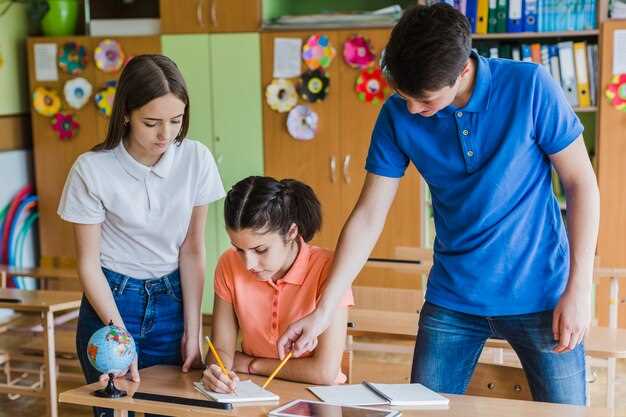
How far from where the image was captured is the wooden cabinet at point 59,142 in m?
4.99

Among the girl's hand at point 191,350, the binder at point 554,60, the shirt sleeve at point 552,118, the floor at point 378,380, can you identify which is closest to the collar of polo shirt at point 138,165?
the girl's hand at point 191,350

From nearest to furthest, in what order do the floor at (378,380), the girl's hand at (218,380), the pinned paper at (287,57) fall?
the girl's hand at (218,380), the floor at (378,380), the pinned paper at (287,57)

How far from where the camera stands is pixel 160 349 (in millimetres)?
2135

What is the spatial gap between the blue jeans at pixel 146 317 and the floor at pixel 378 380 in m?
1.00

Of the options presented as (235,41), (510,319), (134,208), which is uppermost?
(235,41)

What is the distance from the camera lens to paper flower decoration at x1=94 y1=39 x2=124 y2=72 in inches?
194

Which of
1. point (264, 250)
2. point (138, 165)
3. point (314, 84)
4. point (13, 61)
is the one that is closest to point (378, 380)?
point (264, 250)

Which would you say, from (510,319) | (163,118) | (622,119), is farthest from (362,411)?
(622,119)

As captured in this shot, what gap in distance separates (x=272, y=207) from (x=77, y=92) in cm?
334

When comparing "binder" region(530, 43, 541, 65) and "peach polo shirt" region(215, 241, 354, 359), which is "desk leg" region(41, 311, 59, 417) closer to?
"peach polo shirt" region(215, 241, 354, 359)

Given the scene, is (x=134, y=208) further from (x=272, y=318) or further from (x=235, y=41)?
(x=235, y=41)

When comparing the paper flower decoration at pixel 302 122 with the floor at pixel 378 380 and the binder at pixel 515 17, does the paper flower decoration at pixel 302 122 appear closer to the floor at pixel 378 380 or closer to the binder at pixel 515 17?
the binder at pixel 515 17

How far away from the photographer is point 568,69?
4402 mm

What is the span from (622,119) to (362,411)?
3.16m
